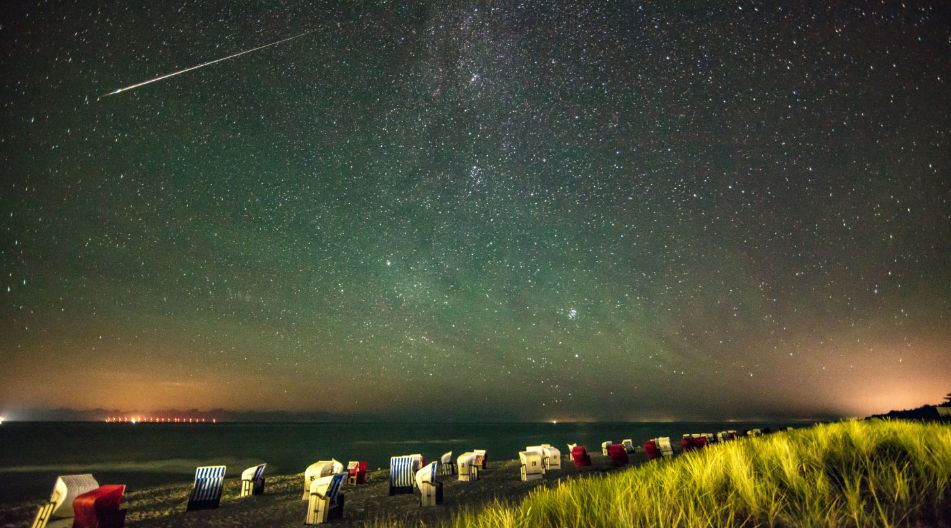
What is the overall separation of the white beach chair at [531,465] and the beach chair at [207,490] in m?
8.93

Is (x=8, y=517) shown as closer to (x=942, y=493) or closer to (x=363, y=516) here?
(x=363, y=516)

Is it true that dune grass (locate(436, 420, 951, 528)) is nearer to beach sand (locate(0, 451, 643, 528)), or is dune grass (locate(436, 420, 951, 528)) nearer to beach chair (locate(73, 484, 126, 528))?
beach sand (locate(0, 451, 643, 528))

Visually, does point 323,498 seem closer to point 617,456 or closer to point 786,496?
point 786,496

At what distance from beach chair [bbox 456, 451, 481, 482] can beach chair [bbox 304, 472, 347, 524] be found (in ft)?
23.9

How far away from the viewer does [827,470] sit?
4219mm

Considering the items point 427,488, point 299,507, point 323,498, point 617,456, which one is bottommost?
point 299,507

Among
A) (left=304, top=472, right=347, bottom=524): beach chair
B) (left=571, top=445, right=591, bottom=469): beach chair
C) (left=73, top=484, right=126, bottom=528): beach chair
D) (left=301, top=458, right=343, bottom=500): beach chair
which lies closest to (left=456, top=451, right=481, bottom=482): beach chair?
(left=571, top=445, right=591, bottom=469): beach chair

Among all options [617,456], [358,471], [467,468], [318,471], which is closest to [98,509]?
[318,471]

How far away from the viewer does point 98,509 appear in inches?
295

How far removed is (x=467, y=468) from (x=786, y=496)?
14.0 m

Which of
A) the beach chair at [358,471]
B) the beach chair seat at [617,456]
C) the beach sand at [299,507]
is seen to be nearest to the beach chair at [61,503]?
the beach sand at [299,507]

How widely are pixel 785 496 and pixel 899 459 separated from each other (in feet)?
5.48

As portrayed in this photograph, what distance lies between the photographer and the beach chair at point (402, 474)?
12953mm

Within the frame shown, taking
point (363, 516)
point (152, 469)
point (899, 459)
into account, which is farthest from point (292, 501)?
point (152, 469)
